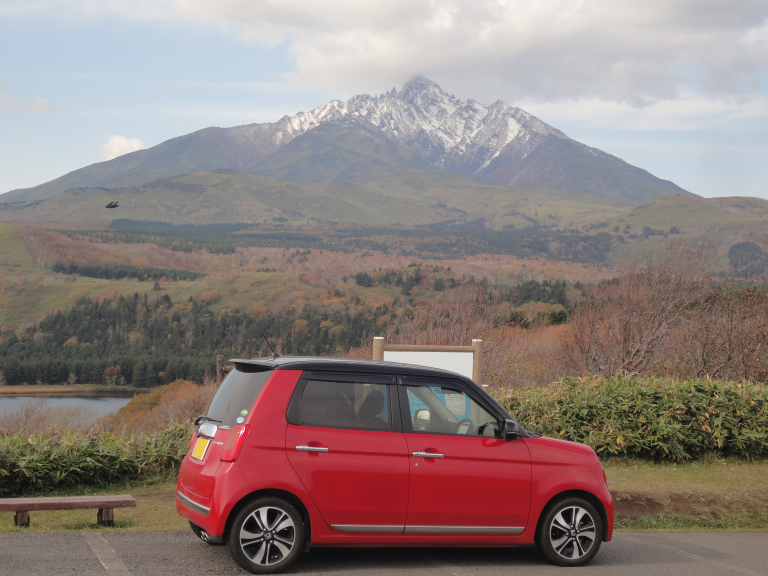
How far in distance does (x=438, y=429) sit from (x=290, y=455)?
138 centimetres

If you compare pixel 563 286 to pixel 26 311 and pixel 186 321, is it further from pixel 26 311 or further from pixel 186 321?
pixel 26 311

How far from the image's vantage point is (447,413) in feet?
23.3

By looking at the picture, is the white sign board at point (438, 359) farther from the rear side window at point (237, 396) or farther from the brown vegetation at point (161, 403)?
the brown vegetation at point (161, 403)

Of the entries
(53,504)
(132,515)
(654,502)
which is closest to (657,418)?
(654,502)

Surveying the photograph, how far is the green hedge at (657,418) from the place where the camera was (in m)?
13.1

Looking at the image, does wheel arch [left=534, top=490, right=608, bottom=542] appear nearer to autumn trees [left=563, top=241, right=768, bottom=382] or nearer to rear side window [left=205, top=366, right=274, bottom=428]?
rear side window [left=205, top=366, right=274, bottom=428]

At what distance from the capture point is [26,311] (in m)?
149

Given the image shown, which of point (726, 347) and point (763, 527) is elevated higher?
point (726, 347)

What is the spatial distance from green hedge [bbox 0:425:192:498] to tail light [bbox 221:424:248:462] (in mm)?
5280

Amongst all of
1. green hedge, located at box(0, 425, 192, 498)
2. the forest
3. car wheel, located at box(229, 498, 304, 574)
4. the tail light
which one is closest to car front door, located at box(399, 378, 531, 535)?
car wheel, located at box(229, 498, 304, 574)

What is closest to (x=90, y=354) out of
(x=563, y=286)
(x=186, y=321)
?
(x=186, y=321)

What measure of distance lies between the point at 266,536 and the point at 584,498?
2996 millimetres

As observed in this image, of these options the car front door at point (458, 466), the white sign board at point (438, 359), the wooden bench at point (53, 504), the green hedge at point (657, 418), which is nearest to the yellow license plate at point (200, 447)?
the car front door at point (458, 466)

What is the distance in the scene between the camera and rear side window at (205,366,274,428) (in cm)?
661
